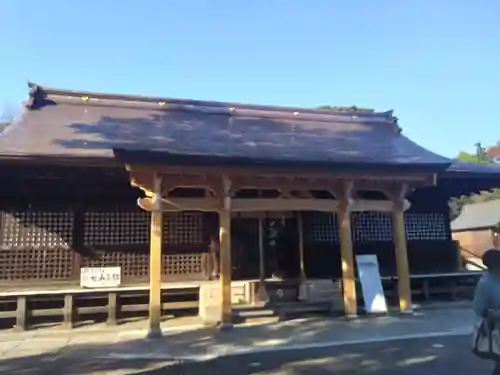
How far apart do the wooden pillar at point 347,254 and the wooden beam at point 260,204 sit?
13 cm

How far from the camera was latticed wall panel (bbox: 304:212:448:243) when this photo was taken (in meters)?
11.2

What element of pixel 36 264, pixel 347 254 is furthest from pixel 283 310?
pixel 36 264

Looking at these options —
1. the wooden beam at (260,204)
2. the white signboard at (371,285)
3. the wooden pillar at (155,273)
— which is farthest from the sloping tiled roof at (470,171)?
the wooden pillar at (155,273)

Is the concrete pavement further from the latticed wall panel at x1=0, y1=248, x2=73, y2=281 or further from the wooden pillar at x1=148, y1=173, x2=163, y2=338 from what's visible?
the latticed wall panel at x1=0, y1=248, x2=73, y2=281

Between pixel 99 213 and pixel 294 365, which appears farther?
pixel 99 213

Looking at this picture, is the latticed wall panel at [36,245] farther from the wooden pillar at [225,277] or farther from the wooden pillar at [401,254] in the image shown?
the wooden pillar at [401,254]

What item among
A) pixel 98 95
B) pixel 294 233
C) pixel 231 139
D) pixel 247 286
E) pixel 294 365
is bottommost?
pixel 294 365

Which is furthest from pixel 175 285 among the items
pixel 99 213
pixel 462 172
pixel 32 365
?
pixel 462 172

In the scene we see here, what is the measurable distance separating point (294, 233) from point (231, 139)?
296cm

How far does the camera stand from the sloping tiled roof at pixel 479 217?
31.5 meters

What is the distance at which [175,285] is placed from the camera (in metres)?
9.62

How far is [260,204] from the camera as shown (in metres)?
8.36

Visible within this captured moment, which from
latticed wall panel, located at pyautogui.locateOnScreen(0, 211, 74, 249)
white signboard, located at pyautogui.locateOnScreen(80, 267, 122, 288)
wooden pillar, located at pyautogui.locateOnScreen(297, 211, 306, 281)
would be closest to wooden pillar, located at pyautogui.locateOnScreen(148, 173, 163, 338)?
white signboard, located at pyautogui.locateOnScreen(80, 267, 122, 288)

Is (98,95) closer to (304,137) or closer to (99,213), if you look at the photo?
(99,213)
